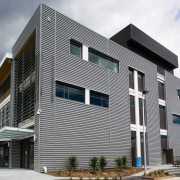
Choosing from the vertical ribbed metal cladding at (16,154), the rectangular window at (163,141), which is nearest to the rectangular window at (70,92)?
the vertical ribbed metal cladding at (16,154)

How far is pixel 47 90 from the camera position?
23188 mm

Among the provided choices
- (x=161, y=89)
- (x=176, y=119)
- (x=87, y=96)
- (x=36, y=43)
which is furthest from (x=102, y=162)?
(x=176, y=119)

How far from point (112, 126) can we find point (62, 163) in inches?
284

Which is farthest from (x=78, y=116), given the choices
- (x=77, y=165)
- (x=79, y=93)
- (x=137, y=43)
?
(x=137, y=43)

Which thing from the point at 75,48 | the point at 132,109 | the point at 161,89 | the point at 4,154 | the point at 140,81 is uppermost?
the point at 75,48

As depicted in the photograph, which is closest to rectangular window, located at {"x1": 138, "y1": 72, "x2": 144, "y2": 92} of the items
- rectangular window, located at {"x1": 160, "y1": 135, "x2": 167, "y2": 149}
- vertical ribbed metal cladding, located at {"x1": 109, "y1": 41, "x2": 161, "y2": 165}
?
vertical ribbed metal cladding, located at {"x1": 109, "y1": 41, "x2": 161, "y2": 165}

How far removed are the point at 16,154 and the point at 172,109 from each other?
21860 mm

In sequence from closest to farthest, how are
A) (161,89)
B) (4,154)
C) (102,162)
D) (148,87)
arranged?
(102,162), (4,154), (148,87), (161,89)

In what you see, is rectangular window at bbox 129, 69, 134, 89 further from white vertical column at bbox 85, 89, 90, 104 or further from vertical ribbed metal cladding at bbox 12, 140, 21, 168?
vertical ribbed metal cladding at bbox 12, 140, 21, 168

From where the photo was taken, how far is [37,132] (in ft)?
72.7

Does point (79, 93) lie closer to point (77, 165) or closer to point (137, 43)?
point (77, 165)

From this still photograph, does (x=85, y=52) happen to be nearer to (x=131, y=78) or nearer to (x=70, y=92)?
(x=70, y=92)

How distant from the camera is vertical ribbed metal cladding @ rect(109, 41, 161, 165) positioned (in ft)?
102

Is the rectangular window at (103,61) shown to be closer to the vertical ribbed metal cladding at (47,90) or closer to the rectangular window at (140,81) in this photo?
the rectangular window at (140,81)
